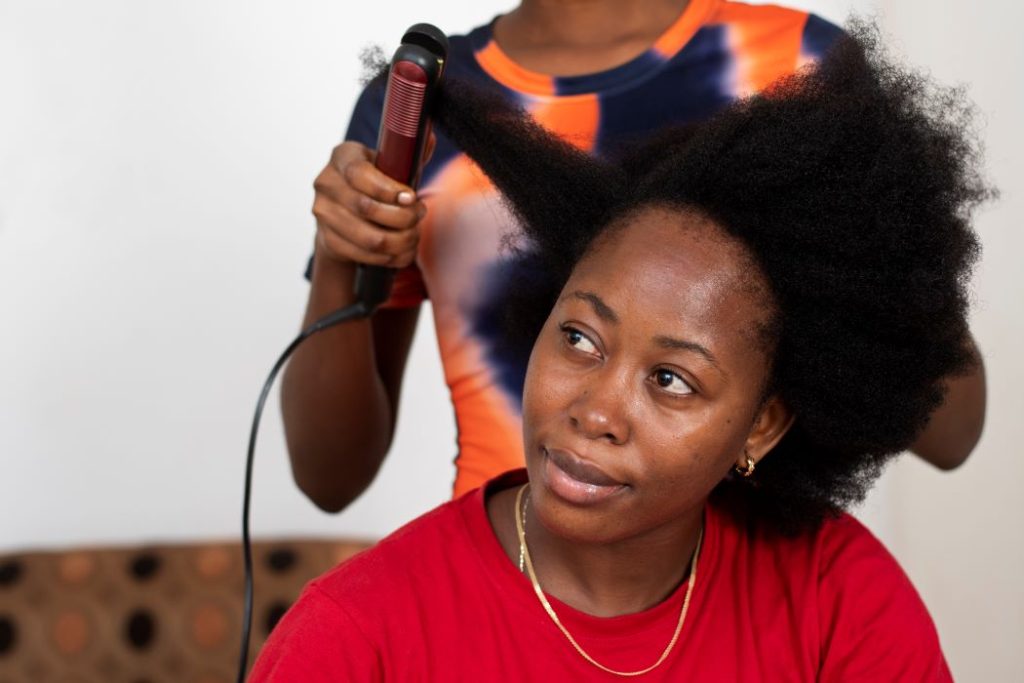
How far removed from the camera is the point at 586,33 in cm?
133

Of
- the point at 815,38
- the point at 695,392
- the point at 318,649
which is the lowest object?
the point at 318,649

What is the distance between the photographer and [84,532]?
6.51 feet

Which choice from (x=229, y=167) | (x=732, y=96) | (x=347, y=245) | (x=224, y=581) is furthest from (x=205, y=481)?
(x=732, y=96)

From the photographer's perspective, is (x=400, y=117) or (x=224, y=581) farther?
(x=224, y=581)

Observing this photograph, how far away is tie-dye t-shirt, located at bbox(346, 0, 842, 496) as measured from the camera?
4.18ft

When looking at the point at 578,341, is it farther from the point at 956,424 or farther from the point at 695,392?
the point at 956,424

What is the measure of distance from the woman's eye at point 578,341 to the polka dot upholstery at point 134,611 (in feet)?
3.50

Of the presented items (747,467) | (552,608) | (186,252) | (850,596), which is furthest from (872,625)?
(186,252)

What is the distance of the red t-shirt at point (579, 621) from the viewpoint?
3.42ft

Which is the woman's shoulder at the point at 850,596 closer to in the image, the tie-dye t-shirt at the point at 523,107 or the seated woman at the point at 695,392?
the seated woman at the point at 695,392

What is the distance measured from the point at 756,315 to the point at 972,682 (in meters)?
1.31

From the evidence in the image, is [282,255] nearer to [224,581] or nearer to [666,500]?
[224,581]

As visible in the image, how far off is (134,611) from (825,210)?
1.32m

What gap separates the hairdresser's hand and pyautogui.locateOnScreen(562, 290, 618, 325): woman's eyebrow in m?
0.20
